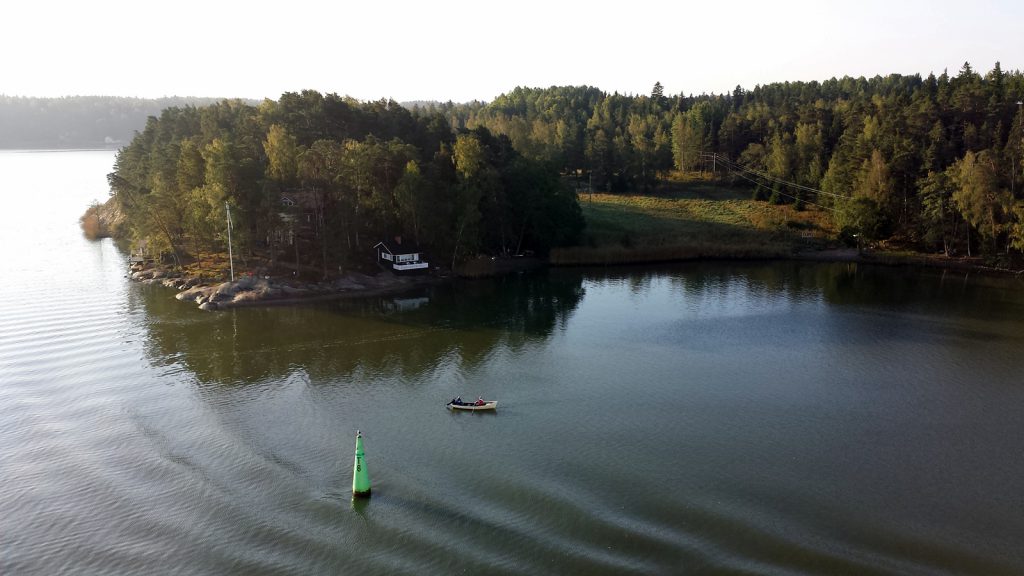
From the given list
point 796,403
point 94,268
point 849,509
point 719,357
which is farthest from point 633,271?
point 94,268

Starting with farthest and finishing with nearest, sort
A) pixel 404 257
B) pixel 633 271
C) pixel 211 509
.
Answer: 1. pixel 633 271
2. pixel 404 257
3. pixel 211 509

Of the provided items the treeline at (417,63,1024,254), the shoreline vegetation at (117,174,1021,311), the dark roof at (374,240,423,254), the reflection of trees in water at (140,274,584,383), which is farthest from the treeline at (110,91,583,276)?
the treeline at (417,63,1024,254)

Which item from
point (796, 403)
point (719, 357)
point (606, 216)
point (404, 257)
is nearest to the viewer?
point (796, 403)

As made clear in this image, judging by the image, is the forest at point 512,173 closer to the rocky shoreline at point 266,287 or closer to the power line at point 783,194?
the power line at point 783,194

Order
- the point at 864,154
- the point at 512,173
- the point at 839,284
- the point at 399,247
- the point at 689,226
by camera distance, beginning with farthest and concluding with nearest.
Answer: the point at 689,226 → the point at 864,154 → the point at 512,173 → the point at 399,247 → the point at 839,284

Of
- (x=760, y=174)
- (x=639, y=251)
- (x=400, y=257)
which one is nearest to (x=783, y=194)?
(x=760, y=174)

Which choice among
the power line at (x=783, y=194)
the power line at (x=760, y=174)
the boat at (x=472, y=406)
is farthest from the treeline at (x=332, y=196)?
the power line at (x=760, y=174)

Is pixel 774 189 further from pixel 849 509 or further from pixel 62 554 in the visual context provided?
pixel 62 554

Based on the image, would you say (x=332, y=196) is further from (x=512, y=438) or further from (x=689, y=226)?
(x=689, y=226)
